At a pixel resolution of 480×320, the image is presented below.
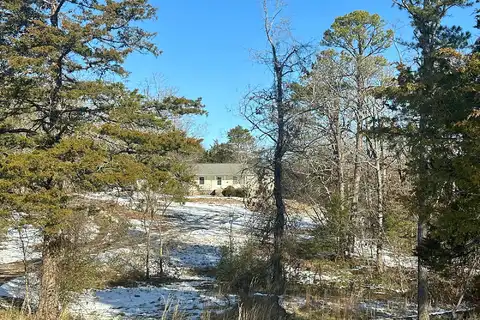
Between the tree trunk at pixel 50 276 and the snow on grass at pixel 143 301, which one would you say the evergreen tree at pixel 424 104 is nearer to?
the snow on grass at pixel 143 301

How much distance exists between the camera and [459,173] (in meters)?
4.77

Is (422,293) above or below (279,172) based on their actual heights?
below

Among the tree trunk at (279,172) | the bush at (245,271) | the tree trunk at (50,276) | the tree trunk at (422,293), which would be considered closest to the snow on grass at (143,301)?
the bush at (245,271)

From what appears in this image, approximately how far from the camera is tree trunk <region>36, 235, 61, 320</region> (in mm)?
8680

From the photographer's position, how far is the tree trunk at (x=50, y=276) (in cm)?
868

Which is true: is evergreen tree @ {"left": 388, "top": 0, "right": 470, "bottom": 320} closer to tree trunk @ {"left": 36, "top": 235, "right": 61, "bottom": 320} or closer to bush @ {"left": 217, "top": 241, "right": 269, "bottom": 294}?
bush @ {"left": 217, "top": 241, "right": 269, "bottom": 294}

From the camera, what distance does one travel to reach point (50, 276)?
8.88m

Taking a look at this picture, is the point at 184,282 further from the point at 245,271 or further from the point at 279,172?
the point at 279,172

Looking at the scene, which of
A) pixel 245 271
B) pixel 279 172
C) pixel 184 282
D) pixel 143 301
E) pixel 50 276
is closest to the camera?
pixel 50 276

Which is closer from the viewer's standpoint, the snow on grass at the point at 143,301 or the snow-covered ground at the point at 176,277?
the snow on grass at the point at 143,301

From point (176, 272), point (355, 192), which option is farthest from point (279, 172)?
point (176, 272)

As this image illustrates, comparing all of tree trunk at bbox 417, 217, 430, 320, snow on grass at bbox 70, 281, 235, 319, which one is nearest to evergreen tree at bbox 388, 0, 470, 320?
tree trunk at bbox 417, 217, 430, 320

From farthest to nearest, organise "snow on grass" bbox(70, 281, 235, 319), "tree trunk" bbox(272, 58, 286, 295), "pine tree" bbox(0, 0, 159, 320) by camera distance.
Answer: "tree trunk" bbox(272, 58, 286, 295) < "snow on grass" bbox(70, 281, 235, 319) < "pine tree" bbox(0, 0, 159, 320)

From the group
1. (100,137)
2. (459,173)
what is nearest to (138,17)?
(100,137)
